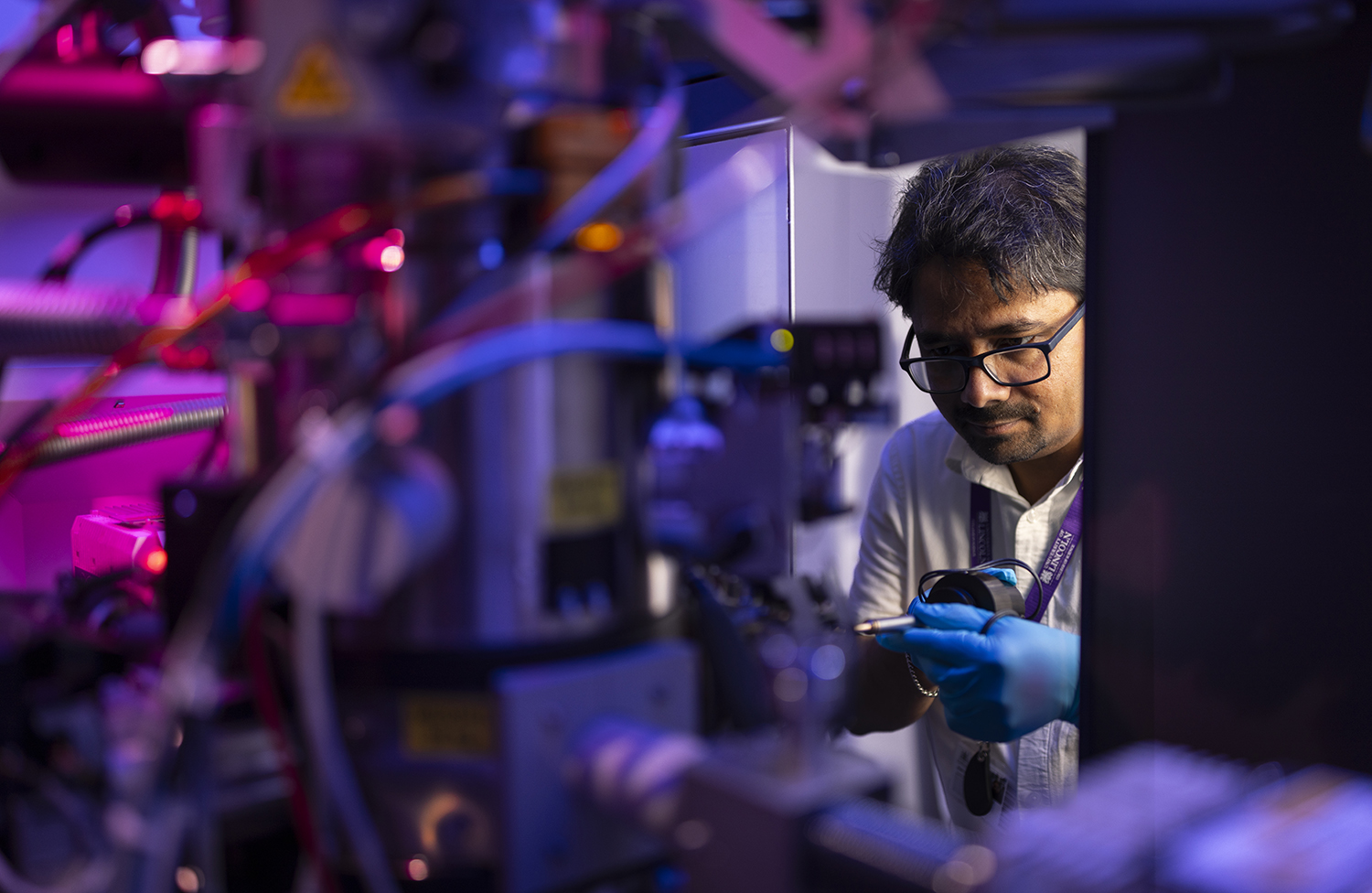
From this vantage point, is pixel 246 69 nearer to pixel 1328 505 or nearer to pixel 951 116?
pixel 951 116

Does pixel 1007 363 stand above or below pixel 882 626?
above

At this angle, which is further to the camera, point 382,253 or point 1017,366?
point 1017,366

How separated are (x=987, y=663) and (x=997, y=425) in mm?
620

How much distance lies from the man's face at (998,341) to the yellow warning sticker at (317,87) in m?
1.49

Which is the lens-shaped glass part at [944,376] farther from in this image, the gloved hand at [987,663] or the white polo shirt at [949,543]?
→ the gloved hand at [987,663]

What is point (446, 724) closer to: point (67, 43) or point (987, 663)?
point (67, 43)

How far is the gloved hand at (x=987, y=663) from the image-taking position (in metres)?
1.38

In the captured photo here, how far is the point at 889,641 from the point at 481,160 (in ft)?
3.80

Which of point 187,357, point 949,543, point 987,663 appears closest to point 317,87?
point 187,357

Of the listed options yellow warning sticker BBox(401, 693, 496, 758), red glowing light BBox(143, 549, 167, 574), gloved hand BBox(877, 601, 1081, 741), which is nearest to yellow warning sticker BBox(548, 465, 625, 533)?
yellow warning sticker BBox(401, 693, 496, 758)

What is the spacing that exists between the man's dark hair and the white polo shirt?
459 mm

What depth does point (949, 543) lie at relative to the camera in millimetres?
2352

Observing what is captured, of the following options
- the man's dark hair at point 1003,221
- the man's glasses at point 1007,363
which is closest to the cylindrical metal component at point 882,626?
the man's glasses at point 1007,363

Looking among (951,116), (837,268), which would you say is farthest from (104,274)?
(837,268)
